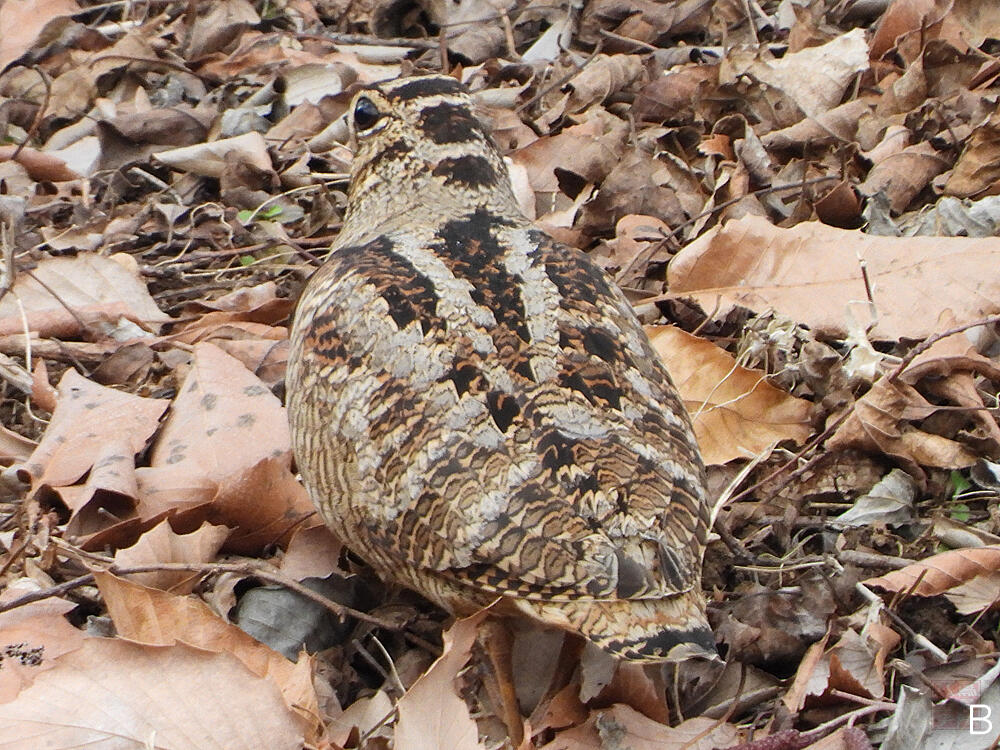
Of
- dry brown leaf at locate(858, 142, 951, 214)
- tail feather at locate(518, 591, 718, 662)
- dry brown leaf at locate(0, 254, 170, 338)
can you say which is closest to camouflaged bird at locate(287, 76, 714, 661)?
tail feather at locate(518, 591, 718, 662)

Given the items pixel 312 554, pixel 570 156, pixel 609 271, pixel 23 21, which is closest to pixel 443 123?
pixel 609 271

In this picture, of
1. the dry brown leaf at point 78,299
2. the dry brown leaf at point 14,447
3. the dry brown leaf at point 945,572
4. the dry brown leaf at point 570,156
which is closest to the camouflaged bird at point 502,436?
the dry brown leaf at point 945,572

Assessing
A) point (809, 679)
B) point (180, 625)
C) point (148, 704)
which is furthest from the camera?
point (180, 625)

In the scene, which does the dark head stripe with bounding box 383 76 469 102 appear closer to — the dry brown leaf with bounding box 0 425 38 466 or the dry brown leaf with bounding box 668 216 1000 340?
the dry brown leaf with bounding box 668 216 1000 340

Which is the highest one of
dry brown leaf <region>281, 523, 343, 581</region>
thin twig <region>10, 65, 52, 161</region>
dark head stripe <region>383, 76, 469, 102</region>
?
dark head stripe <region>383, 76, 469, 102</region>

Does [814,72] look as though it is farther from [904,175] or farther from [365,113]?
[365,113]

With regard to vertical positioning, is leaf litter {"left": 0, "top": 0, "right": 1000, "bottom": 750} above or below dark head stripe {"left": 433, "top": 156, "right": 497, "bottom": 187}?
below

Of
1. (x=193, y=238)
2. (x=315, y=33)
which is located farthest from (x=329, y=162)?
(x=315, y=33)

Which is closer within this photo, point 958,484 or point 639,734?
point 639,734
